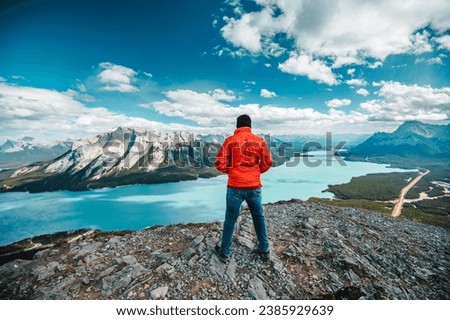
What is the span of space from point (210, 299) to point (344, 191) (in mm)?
112173

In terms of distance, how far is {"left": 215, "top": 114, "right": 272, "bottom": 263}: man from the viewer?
515 cm

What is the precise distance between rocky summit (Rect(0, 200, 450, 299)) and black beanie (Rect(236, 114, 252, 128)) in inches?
126

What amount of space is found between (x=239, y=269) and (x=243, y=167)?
2.38 m

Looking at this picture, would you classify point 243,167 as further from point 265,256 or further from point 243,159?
point 265,256

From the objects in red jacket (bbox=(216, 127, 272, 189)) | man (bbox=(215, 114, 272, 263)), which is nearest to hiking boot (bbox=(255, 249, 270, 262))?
man (bbox=(215, 114, 272, 263))

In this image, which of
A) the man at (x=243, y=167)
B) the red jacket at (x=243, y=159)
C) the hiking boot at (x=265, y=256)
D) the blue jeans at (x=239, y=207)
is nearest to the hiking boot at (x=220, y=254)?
the blue jeans at (x=239, y=207)

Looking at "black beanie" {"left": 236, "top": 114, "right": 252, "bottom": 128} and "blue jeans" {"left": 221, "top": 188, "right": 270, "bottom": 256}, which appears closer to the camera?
"blue jeans" {"left": 221, "top": 188, "right": 270, "bottom": 256}

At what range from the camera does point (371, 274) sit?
591cm

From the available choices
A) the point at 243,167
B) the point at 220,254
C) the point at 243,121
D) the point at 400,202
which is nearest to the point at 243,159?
the point at 243,167

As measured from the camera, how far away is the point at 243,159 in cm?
514

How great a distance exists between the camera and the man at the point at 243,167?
5152 mm

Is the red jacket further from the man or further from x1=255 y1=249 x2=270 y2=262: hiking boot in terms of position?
A: x1=255 y1=249 x2=270 y2=262: hiking boot

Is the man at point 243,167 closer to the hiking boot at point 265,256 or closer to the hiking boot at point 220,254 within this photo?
the hiking boot at point 220,254
